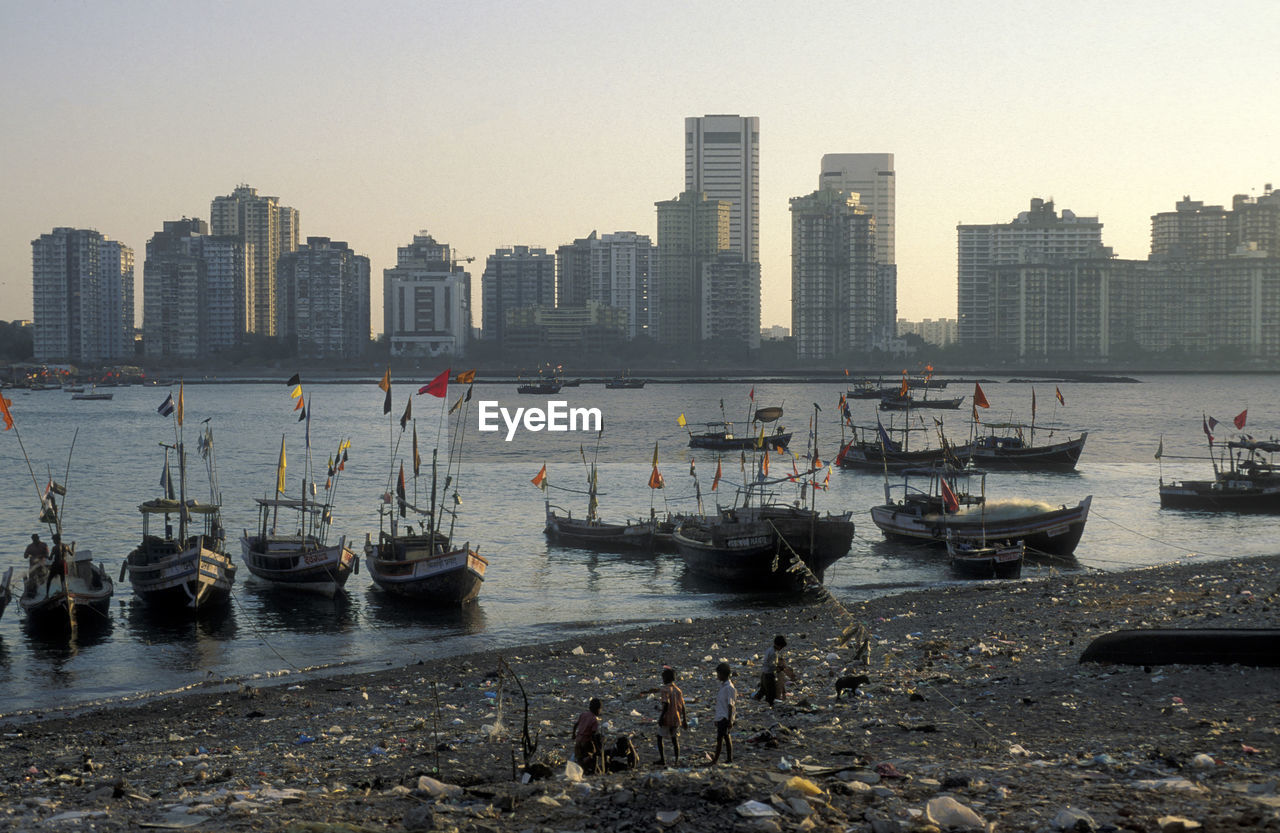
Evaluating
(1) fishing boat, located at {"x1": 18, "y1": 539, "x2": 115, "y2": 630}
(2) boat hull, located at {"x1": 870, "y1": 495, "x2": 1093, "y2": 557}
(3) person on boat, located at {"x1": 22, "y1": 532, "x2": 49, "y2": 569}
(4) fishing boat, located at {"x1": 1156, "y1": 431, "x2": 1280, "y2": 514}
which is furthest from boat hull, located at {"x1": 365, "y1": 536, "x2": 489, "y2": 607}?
(4) fishing boat, located at {"x1": 1156, "y1": 431, "x2": 1280, "y2": 514}

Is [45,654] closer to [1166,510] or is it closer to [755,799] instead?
[755,799]

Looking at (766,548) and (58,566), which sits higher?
(58,566)

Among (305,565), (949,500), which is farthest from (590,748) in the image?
(949,500)

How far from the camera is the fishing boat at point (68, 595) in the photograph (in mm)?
29188

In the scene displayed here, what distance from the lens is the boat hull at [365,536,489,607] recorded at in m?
32.5

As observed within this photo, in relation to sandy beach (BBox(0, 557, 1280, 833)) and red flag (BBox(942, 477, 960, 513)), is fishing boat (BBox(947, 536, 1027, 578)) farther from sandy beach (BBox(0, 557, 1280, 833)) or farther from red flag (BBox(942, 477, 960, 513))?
sandy beach (BBox(0, 557, 1280, 833))

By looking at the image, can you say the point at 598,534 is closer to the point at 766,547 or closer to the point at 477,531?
the point at 477,531

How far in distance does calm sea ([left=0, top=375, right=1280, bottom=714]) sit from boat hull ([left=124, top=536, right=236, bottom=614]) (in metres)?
0.63

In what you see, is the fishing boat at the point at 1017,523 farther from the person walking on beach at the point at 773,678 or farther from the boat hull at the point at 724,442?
the boat hull at the point at 724,442

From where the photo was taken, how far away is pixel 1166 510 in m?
54.6

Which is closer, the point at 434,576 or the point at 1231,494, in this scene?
the point at 434,576

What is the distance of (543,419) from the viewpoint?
130625mm

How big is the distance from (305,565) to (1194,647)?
24.7 metres

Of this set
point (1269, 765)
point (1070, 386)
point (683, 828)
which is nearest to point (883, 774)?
point (683, 828)
